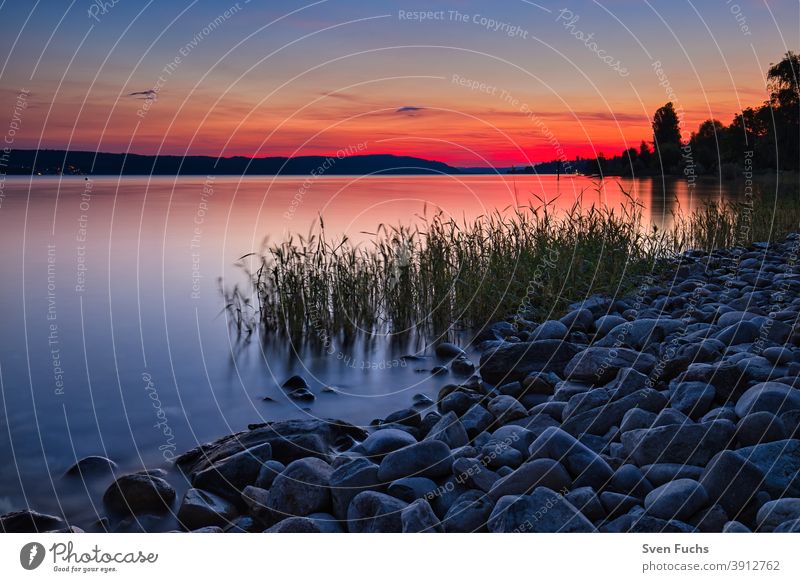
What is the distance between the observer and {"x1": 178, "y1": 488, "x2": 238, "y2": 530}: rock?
479cm

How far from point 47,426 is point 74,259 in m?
9.35

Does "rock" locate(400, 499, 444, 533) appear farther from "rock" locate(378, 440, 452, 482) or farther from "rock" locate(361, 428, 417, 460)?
"rock" locate(361, 428, 417, 460)

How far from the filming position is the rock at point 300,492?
448 centimetres

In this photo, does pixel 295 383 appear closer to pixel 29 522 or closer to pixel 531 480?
pixel 29 522

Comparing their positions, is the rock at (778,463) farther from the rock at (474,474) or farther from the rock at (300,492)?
the rock at (300,492)

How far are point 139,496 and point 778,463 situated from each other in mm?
4456

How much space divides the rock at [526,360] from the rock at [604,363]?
13.2 inches

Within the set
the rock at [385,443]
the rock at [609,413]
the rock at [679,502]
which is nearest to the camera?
the rock at [679,502]

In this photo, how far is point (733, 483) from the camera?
13.0 ft

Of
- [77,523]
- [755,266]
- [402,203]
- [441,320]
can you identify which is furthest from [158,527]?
[402,203]

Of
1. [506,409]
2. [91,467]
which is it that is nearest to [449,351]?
[506,409]

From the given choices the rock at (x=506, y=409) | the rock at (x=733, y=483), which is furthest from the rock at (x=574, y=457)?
the rock at (x=506, y=409)
